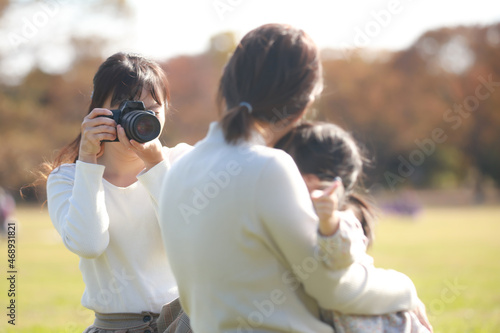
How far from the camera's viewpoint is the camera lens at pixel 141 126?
2436 millimetres

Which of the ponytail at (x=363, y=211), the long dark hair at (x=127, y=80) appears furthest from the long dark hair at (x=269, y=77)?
the long dark hair at (x=127, y=80)

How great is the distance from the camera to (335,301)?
1.75 m

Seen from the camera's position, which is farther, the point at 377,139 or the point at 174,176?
the point at 377,139

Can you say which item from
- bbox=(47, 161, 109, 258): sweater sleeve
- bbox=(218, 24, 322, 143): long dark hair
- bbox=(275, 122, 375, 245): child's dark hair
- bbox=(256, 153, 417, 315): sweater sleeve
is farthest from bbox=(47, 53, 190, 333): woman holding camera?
bbox=(256, 153, 417, 315): sweater sleeve

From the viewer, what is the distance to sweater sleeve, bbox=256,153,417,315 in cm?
168

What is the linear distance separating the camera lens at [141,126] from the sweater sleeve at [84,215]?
205 millimetres

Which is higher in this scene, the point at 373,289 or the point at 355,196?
the point at 355,196

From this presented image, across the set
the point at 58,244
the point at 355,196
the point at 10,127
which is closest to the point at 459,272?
the point at 355,196

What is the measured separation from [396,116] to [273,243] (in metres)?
44.8

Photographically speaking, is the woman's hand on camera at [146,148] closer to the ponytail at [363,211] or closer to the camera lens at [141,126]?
the camera lens at [141,126]

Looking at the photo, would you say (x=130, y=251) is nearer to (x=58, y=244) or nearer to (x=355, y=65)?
(x=58, y=244)

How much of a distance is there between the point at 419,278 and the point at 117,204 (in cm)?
777

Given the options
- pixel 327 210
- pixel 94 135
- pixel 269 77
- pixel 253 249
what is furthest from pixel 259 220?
pixel 94 135

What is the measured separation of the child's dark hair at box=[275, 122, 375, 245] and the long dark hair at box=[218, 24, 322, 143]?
1.24ft
